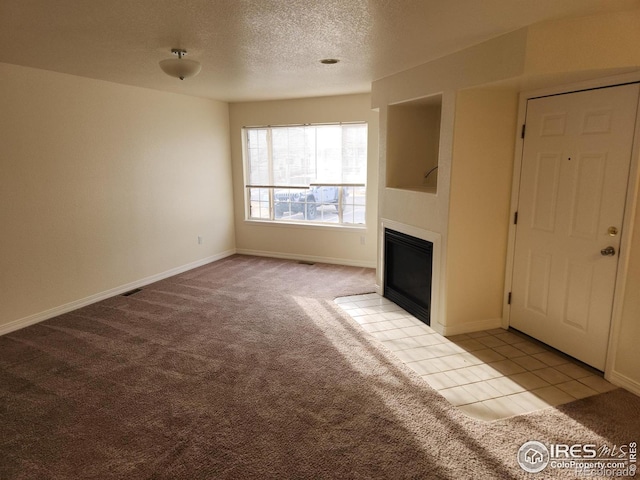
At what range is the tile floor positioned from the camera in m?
2.62

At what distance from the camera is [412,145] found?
4441 millimetres

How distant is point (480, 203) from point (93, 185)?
3978 mm

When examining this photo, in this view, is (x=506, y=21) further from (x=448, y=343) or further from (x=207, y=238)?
(x=207, y=238)

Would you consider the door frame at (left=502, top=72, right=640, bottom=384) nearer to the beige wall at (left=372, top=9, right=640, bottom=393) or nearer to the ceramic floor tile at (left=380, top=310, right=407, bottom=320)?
the beige wall at (left=372, top=9, right=640, bottom=393)

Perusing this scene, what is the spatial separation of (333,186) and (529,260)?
312cm

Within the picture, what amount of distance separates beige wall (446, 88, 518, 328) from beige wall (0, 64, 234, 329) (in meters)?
3.70

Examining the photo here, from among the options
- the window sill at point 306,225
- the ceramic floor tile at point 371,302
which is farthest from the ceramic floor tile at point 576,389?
the window sill at point 306,225

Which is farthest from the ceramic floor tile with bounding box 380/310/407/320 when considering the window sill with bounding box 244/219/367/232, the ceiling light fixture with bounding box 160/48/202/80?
the ceiling light fixture with bounding box 160/48/202/80

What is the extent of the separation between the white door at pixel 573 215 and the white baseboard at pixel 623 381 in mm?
110

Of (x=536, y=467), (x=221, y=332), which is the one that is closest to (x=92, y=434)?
(x=221, y=332)

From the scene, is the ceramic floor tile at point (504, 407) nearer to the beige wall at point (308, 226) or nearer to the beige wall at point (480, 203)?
the beige wall at point (480, 203)

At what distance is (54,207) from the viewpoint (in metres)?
4.00

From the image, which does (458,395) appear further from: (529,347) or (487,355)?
(529,347)

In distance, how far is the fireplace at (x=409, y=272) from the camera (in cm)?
383
